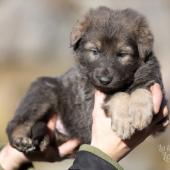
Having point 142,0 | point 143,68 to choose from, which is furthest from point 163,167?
point 143,68

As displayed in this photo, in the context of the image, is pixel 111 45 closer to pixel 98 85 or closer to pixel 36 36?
pixel 98 85

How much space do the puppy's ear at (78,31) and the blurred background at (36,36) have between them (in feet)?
12.7

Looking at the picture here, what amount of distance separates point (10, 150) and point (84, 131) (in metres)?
0.62

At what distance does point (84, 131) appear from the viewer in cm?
442

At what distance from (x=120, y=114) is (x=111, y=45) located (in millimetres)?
514

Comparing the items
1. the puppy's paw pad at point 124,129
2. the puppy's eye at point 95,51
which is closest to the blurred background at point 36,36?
the puppy's eye at point 95,51

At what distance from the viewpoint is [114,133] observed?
3.93m

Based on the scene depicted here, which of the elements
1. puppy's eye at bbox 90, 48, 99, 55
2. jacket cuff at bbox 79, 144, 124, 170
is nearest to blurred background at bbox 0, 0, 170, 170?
puppy's eye at bbox 90, 48, 99, 55

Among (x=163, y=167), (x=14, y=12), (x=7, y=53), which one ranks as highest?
(x=14, y=12)

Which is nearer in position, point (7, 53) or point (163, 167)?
point (163, 167)

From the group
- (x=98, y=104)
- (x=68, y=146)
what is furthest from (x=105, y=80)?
(x=68, y=146)

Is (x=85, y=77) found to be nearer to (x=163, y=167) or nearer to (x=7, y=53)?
(x=163, y=167)

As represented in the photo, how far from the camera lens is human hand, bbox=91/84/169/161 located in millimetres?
3809

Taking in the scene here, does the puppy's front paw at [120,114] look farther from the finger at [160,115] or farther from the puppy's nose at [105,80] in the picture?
the finger at [160,115]
